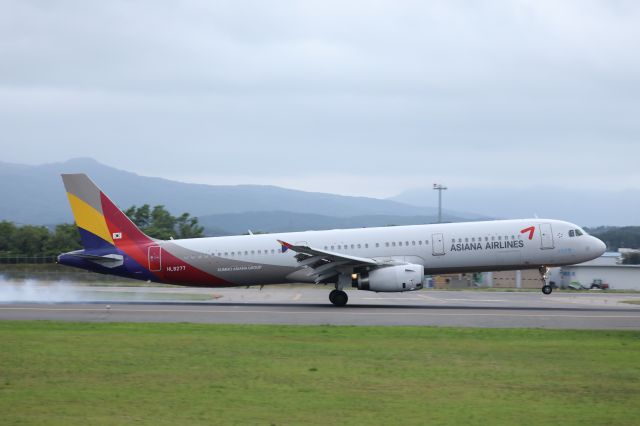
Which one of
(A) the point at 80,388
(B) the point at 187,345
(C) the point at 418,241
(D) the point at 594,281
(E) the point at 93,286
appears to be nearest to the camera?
(A) the point at 80,388

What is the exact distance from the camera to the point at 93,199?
37.7 m

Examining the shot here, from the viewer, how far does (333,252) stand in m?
36.2

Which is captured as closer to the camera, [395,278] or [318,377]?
[318,377]

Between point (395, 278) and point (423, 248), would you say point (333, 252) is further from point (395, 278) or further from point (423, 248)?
point (423, 248)

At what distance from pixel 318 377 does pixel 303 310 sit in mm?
17137

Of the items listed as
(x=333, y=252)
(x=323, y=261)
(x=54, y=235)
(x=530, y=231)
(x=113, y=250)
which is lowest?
(x=323, y=261)

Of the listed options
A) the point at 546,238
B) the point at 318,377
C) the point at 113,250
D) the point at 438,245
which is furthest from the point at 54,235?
the point at 318,377

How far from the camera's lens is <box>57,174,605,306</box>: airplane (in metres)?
35.4

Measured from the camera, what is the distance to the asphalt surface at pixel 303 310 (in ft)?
92.8

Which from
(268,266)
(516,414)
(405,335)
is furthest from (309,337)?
(268,266)

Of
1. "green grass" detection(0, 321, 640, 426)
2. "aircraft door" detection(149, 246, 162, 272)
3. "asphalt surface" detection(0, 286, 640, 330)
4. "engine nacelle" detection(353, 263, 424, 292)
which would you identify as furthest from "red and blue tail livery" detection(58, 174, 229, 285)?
"green grass" detection(0, 321, 640, 426)

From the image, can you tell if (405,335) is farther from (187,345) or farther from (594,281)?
(594,281)

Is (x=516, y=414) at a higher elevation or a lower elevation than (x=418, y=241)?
lower

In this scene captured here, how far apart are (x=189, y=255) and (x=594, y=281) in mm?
45348
